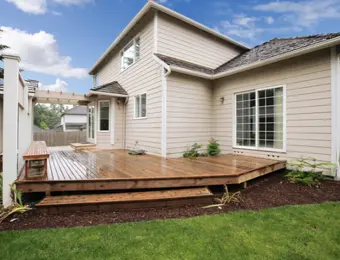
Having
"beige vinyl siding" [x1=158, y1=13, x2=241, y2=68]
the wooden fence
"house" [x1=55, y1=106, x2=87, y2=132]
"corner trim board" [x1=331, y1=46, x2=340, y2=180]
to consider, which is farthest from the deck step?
"house" [x1=55, y1=106, x2=87, y2=132]

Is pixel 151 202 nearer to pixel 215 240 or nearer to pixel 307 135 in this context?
pixel 215 240

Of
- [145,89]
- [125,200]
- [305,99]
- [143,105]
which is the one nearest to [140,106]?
[143,105]

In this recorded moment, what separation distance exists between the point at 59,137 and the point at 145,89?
10.3 m

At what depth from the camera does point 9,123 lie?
3.24 meters

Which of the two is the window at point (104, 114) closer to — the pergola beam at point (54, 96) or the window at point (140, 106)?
the pergola beam at point (54, 96)

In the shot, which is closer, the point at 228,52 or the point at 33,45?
the point at 228,52

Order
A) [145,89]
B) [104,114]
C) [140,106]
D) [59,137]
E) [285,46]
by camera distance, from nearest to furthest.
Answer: [285,46], [145,89], [140,106], [104,114], [59,137]

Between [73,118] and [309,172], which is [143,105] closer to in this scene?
[309,172]

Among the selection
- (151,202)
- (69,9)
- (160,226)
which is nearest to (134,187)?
(151,202)

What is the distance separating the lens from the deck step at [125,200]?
3.21 m

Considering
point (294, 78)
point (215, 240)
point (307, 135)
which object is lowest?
point (215, 240)

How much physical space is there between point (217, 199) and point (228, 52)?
7966mm

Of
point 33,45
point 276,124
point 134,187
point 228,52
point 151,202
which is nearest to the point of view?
point 151,202

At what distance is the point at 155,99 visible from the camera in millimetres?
7051
